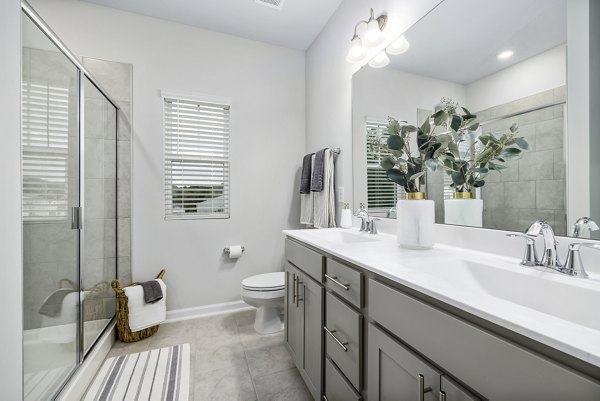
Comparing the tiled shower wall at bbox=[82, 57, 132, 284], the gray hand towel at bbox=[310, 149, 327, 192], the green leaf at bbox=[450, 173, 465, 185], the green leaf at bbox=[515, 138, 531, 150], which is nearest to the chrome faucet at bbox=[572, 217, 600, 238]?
the green leaf at bbox=[515, 138, 531, 150]

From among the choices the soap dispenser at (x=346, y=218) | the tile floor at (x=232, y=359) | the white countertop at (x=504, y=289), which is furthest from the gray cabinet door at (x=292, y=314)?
the soap dispenser at (x=346, y=218)

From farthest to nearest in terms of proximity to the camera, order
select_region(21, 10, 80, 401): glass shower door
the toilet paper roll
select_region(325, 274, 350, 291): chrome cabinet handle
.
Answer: the toilet paper roll
select_region(21, 10, 80, 401): glass shower door
select_region(325, 274, 350, 291): chrome cabinet handle

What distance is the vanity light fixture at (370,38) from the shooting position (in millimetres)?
1633

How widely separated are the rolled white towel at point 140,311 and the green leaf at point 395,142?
6.63 feet

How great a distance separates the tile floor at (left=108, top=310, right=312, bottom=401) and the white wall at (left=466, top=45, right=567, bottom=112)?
1679mm

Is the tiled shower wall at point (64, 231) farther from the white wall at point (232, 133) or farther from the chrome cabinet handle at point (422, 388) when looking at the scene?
the chrome cabinet handle at point (422, 388)

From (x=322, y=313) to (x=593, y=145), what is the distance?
1.10 meters

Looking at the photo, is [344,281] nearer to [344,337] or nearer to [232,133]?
[344,337]

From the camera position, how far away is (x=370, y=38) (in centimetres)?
165

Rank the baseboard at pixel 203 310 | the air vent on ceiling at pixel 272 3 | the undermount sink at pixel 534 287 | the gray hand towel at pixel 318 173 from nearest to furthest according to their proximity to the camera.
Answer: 1. the undermount sink at pixel 534 287
2. the air vent on ceiling at pixel 272 3
3. the gray hand towel at pixel 318 173
4. the baseboard at pixel 203 310

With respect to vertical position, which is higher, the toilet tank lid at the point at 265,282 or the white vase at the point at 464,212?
the white vase at the point at 464,212

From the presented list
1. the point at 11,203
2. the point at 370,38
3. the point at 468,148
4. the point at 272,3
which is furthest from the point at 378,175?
the point at 11,203

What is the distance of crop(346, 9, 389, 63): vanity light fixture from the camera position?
163 centimetres

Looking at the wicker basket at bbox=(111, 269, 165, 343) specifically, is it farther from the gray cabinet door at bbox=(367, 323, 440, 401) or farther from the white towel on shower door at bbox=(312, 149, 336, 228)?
the gray cabinet door at bbox=(367, 323, 440, 401)
